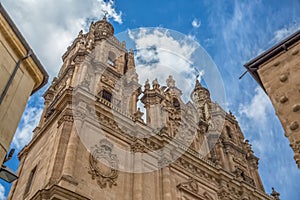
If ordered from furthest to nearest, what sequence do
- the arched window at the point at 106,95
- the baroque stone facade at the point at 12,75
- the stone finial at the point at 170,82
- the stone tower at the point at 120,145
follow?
the stone finial at the point at 170,82 < the arched window at the point at 106,95 < the stone tower at the point at 120,145 < the baroque stone facade at the point at 12,75

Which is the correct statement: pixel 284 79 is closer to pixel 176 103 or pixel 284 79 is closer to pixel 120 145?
pixel 120 145

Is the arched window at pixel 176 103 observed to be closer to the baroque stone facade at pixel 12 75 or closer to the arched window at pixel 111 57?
the arched window at pixel 111 57

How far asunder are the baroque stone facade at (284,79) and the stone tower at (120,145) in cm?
953

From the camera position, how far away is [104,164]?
1880 centimetres

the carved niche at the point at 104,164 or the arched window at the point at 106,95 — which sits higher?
the arched window at the point at 106,95

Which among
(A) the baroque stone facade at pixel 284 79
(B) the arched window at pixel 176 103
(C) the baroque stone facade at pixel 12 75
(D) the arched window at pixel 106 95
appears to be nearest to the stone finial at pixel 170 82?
(B) the arched window at pixel 176 103

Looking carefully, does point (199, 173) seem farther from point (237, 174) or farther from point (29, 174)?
Result: point (29, 174)

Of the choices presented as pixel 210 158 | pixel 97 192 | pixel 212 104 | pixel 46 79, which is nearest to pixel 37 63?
pixel 46 79

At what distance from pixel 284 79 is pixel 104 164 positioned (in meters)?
11.9

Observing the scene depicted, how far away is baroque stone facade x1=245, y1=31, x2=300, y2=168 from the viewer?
27.0ft

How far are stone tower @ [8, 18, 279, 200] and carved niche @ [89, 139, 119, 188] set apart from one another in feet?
0.18

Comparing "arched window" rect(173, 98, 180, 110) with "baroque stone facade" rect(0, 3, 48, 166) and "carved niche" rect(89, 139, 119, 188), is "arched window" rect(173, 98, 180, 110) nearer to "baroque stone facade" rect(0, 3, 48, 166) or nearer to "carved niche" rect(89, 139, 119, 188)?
"carved niche" rect(89, 139, 119, 188)

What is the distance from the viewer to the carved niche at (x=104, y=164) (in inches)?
706

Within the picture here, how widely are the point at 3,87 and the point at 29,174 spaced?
41.5 feet
